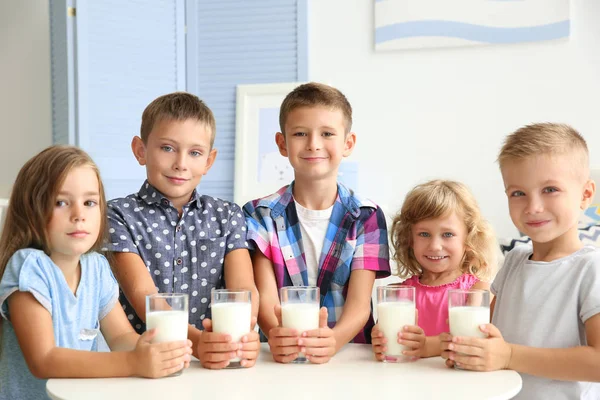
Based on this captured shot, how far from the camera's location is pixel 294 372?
1.38 m

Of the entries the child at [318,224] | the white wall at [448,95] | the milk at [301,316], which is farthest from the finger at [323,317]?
the white wall at [448,95]

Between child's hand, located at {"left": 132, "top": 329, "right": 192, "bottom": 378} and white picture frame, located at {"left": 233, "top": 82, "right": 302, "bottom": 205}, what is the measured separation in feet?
9.55

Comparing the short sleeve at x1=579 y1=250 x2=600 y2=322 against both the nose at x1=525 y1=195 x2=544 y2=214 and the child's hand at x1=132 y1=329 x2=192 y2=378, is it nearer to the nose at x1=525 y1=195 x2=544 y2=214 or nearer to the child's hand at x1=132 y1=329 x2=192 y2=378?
the nose at x1=525 y1=195 x2=544 y2=214

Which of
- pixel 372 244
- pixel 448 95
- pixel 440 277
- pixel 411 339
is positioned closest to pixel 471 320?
pixel 411 339

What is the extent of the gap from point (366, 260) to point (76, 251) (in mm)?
774

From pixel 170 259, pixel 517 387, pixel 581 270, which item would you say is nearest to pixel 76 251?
pixel 170 259

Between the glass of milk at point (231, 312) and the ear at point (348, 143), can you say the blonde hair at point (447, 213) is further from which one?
the glass of milk at point (231, 312)

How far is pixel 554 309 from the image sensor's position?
4.91 ft

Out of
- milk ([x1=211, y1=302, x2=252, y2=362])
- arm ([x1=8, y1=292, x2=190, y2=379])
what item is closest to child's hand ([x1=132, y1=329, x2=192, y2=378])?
arm ([x1=8, y1=292, x2=190, y2=379])

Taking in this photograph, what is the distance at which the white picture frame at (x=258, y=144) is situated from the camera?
14.0 feet

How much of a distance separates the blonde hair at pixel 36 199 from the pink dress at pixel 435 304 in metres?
0.96

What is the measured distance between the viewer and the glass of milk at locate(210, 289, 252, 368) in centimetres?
143

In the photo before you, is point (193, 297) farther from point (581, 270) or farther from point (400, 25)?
point (400, 25)

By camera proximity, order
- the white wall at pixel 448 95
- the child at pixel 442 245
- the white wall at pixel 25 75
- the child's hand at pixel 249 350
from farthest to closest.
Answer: the white wall at pixel 25 75 → the white wall at pixel 448 95 → the child at pixel 442 245 → the child's hand at pixel 249 350
